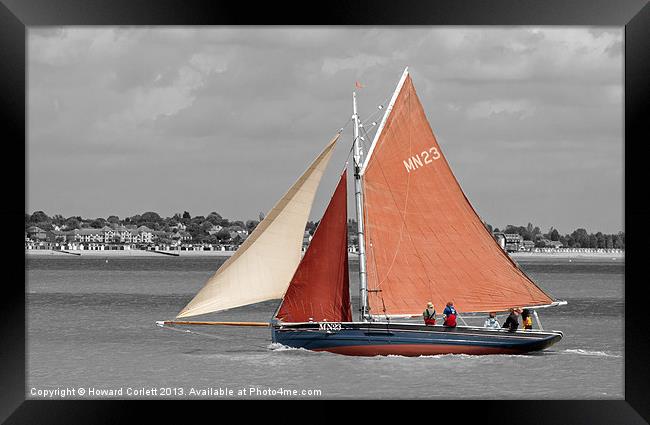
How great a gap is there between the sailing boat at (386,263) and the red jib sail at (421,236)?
2 cm

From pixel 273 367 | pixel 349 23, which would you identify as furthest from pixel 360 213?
pixel 349 23

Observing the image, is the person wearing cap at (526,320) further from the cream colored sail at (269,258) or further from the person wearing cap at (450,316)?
the cream colored sail at (269,258)

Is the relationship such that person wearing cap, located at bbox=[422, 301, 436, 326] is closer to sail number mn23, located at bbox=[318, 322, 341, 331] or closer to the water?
the water

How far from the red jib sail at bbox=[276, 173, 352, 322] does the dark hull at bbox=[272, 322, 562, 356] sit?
31 centimetres

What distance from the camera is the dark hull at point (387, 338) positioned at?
1037 inches

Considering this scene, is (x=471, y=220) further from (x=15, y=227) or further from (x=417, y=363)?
(x=15, y=227)

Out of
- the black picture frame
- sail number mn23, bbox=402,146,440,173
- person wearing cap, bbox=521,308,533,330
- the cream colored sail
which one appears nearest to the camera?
the black picture frame

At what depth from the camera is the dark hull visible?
26.3 metres

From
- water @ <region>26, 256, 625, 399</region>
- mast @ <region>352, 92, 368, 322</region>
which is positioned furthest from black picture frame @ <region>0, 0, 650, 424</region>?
mast @ <region>352, 92, 368, 322</region>

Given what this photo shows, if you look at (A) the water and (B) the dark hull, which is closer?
(A) the water

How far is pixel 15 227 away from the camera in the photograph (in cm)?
1576

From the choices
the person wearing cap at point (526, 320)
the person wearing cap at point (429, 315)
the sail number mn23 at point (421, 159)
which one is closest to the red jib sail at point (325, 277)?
the sail number mn23 at point (421, 159)

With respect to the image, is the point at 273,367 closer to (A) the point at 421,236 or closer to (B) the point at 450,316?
(B) the point at 450,316

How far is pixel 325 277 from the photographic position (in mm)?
26469
